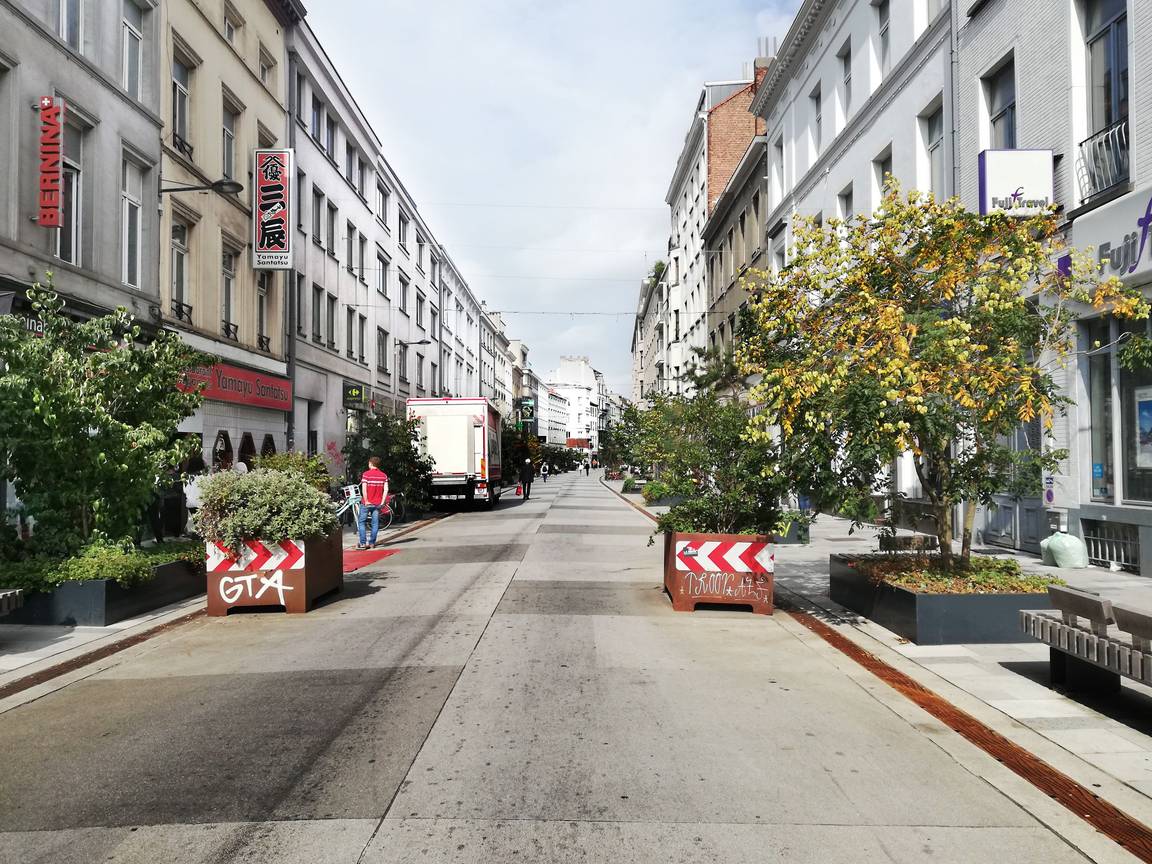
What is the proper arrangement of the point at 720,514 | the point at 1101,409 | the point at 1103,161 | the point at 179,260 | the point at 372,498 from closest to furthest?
the point at 720,514, the point at 1103,161, the point at 1101,409, the point at 372,498, the point at 179,260

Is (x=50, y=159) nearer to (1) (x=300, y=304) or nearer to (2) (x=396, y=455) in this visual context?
(2) (x=396, y=455)

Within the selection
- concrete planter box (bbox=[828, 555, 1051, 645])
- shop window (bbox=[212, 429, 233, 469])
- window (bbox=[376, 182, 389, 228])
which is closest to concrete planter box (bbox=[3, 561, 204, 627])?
concrete planter box (bbox=[828, 555, 1051, 645])

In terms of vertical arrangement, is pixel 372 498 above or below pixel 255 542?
above

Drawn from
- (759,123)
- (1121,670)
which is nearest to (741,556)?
(1121,670)

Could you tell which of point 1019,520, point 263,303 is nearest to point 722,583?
point 1019,520

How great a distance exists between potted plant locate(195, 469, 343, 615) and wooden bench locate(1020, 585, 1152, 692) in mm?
6967

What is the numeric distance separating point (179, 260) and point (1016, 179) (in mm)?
16325

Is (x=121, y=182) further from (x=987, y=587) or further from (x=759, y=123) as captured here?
(x=759, y=123)

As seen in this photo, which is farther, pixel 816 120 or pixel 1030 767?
pixel 816 120

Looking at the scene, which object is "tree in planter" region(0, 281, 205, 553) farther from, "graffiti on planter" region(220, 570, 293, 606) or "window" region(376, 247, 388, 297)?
"window" region(376, 247, 388, 297)

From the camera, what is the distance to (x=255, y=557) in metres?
9.50

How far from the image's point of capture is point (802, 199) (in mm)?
25609

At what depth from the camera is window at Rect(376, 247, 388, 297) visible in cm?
3753

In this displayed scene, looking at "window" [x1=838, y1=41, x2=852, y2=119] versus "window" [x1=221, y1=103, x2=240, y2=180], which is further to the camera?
"window" [x1=838, y1=41, x2=852, y2=119]
